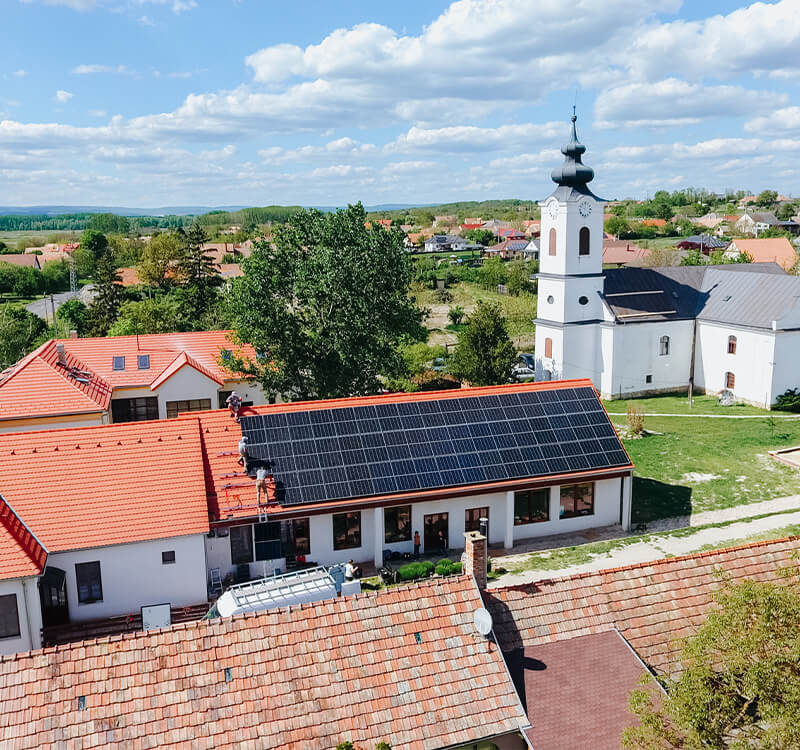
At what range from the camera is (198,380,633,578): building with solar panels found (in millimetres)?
22750

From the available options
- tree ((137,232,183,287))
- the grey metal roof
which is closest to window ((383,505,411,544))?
the grey metal roof

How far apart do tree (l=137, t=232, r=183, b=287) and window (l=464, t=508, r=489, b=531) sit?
64.3 m

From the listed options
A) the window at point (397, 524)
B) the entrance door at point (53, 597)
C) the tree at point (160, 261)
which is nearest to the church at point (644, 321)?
the window at point (397, 524)

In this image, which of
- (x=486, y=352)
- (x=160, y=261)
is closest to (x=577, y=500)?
(x=486, y=352)

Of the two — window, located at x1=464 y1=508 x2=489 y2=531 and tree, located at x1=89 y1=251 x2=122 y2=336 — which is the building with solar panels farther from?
tree, located at x1=89 y1=251 x2=122 y2=336

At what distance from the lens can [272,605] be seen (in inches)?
697

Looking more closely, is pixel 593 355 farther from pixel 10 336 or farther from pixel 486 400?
pixel 10 336

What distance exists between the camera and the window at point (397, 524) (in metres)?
24.1

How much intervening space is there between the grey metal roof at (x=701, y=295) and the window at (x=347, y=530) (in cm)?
2633

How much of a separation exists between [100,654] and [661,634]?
10399 millimetres

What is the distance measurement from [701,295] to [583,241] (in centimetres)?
910

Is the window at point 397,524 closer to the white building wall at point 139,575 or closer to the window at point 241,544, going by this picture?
the window at point 241,544

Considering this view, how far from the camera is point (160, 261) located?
8556 centimetres

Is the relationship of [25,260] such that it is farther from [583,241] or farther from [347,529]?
[347,529]
